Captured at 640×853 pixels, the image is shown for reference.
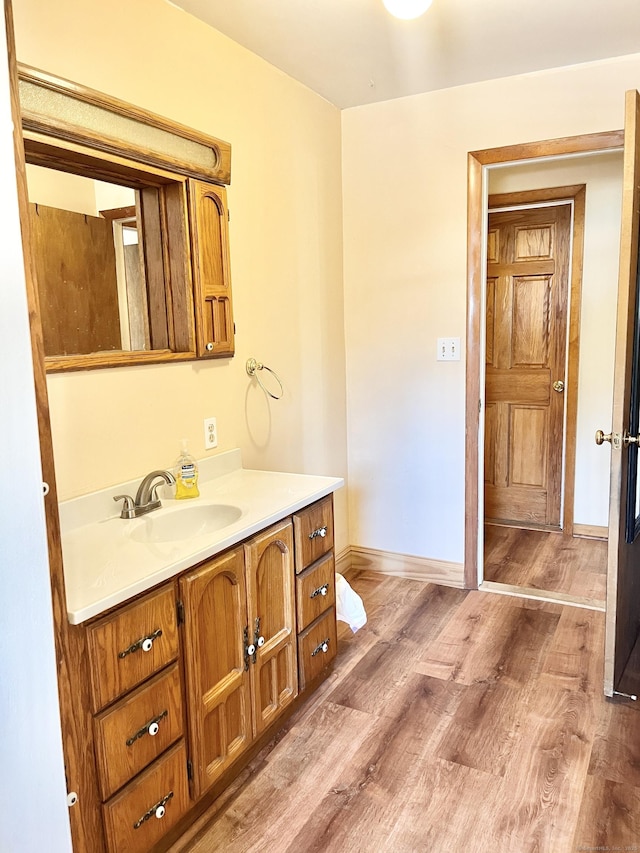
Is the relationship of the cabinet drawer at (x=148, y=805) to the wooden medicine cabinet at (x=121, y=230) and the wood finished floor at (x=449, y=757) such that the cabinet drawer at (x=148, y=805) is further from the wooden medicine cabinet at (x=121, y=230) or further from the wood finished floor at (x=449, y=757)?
the wooden medicine cabinet at (x=121, y=230)

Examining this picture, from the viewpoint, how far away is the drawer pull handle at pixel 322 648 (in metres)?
2.26

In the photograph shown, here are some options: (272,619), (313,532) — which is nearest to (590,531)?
(313,532)

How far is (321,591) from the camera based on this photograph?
7.47ft

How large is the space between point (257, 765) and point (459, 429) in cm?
184

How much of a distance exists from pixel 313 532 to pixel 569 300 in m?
2.52

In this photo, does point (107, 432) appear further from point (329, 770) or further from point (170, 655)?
point (329, 770)

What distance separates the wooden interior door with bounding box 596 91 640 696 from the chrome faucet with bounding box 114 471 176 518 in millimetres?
1475

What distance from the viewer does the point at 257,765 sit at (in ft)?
6.43

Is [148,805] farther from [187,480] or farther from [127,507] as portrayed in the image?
[187,480]

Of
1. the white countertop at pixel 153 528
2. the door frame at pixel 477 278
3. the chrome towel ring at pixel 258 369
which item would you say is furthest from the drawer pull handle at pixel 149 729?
the door frame at pixel 477 278

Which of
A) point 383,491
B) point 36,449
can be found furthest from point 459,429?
point 36,449

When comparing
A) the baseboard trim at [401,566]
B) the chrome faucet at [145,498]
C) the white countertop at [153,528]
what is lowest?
the baseboard trim at [401,566]

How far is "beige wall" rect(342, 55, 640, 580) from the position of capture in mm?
2951

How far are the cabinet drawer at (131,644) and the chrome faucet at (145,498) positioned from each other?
471 mm
